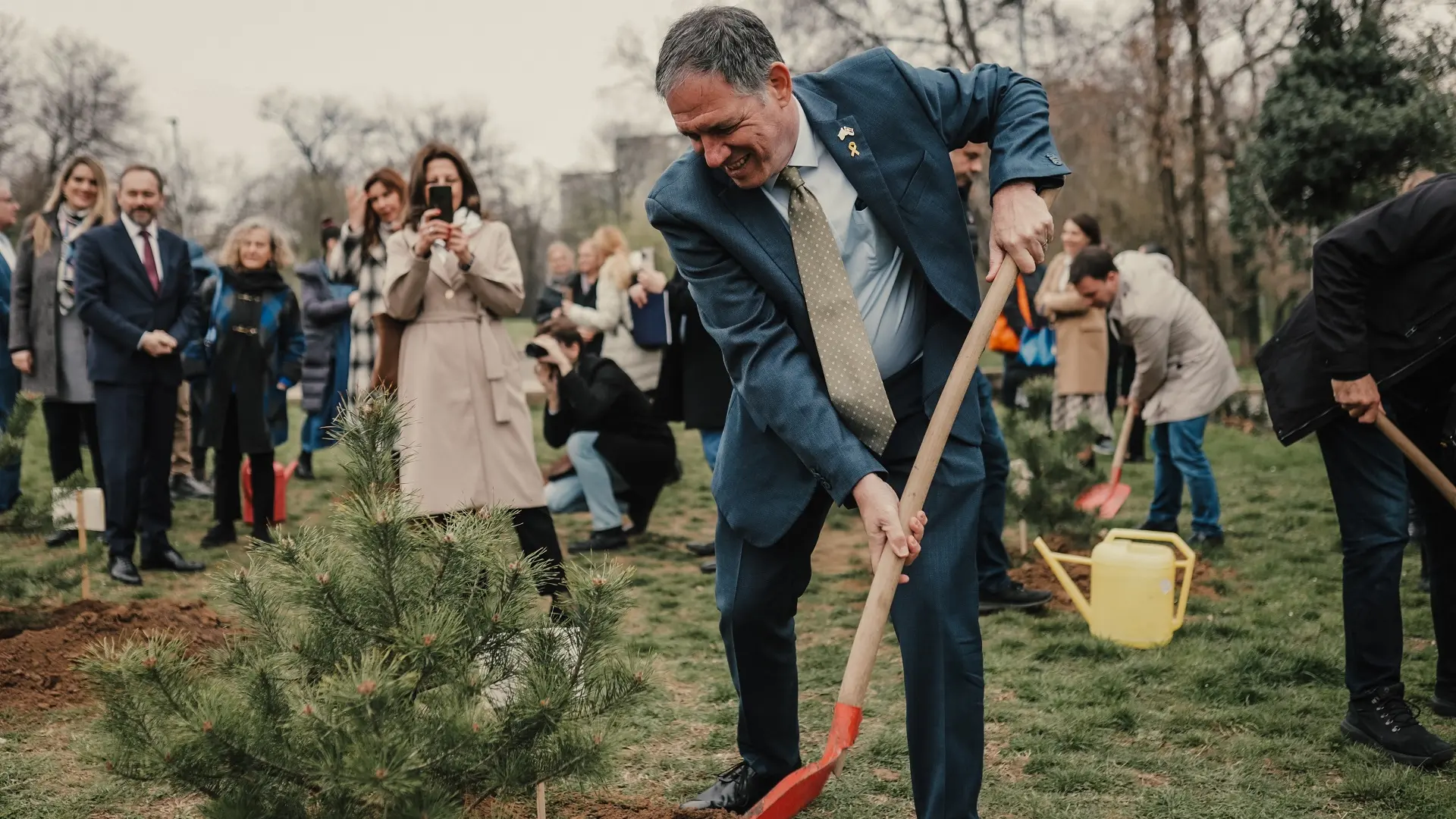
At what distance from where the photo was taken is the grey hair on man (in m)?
2.54

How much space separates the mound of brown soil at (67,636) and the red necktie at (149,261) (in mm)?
1899

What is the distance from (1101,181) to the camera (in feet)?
88.5

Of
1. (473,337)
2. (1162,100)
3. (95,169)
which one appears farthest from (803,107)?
(1162,100)

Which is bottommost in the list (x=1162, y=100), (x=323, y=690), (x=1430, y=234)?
(x=323, y=690)

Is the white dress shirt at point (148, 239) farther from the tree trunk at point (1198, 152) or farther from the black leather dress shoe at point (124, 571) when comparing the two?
Result: the tree trunk at point (1198, 152)

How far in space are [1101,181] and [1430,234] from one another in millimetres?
24601

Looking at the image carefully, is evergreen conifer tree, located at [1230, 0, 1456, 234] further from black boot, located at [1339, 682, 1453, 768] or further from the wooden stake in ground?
the wooden stake in ground

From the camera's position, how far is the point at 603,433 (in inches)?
303

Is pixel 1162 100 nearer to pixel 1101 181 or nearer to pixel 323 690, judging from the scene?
pixel 1101 181

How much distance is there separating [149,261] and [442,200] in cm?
240

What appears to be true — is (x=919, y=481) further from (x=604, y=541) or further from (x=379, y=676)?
(x=604, y=541)

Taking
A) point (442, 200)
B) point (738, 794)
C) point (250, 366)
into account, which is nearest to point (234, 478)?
point (250, 366)

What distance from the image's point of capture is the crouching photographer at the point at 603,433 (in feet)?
24.5

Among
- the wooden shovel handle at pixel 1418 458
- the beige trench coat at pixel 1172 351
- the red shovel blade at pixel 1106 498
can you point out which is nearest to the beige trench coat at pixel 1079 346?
the red shovel blade at pixel 1106 498
